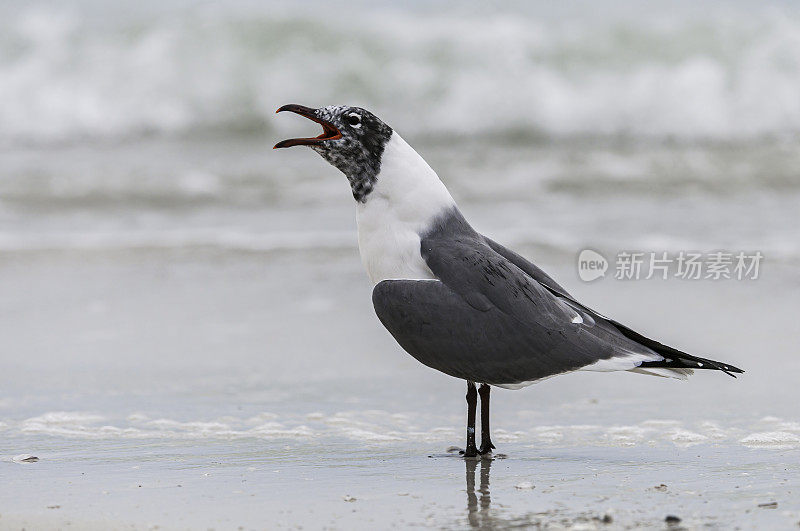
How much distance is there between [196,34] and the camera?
1277cm

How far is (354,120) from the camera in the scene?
→ 11.3ft

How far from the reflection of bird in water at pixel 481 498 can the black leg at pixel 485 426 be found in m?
0.07

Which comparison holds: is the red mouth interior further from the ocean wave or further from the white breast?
the ocean wave

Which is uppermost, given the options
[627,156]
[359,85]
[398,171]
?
[359,85]

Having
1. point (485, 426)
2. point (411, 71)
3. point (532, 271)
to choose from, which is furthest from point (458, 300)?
point (411, 71)

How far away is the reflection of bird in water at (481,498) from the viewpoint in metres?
2.76

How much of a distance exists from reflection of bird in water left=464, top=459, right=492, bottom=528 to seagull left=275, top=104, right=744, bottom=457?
0.29 feet

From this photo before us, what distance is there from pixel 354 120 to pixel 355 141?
0.06m

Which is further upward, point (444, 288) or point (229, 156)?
point (229, 156)

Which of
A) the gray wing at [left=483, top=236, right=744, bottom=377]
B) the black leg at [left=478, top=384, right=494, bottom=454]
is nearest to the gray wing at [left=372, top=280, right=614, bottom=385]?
the gray wing at [left=483, top=236, right=744, bottom=377]

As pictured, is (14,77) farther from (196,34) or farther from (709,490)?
(709,490)

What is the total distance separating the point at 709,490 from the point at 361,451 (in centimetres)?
101

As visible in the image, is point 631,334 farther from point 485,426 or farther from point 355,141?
point 355,141

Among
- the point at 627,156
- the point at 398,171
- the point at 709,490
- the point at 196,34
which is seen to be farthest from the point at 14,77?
the point at 709,490
